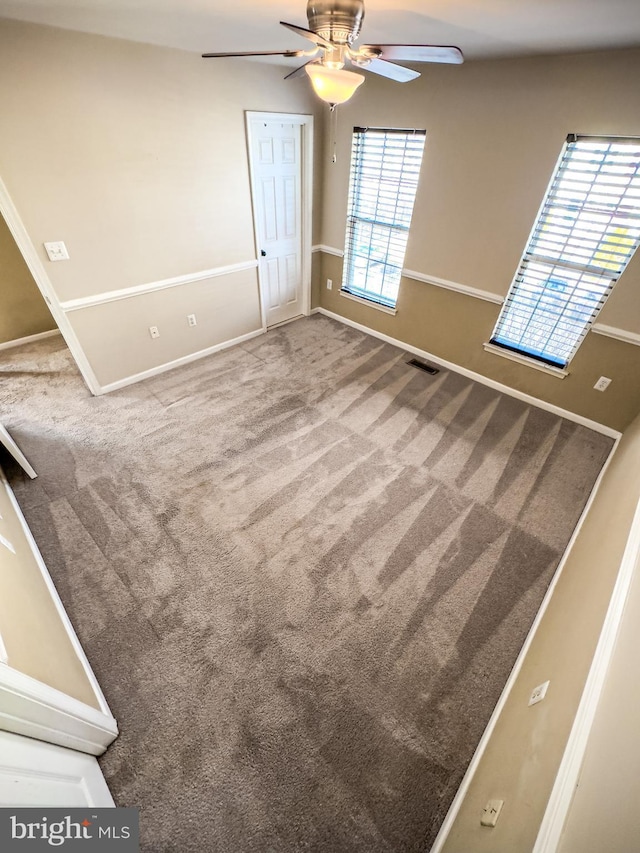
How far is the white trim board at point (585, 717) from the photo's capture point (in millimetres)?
751

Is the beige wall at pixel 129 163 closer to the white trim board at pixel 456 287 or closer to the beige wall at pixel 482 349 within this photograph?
the beige wall at pixel 482 349

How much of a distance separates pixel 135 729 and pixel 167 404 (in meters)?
2.36

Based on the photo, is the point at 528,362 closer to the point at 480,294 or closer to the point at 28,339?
the point at 480,294

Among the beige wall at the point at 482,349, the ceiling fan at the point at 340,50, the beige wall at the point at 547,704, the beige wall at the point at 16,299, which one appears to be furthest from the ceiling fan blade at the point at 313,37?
the beige wall at the point at 16,299

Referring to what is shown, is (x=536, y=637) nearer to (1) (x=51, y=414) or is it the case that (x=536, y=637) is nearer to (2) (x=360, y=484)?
(2) (x=360, y=484)

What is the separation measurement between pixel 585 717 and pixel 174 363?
151 inches

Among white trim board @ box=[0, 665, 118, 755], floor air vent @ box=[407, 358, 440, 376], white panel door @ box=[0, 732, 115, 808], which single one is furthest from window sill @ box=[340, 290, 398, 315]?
white panel door @ box=[0, 732, 115, 808]

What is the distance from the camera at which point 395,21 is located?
1706 millimetres

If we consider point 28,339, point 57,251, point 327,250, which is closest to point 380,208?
point 327,250

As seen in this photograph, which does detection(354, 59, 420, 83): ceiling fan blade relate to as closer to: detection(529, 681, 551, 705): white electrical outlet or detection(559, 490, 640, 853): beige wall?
detection(559, 490, 640, 853): beige wall

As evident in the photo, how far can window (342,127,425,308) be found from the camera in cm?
323

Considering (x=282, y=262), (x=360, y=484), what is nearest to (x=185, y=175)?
(x=282, y=262)

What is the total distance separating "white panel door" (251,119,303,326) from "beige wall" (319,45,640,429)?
1.60 feet

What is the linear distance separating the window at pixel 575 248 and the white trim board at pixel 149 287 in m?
2.73
